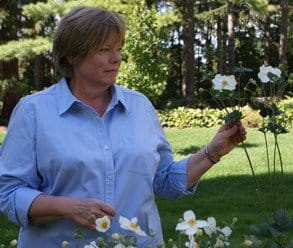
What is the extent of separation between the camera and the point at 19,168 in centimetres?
183

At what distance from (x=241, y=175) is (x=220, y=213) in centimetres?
275

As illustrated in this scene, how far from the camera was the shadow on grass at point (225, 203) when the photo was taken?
240 inches

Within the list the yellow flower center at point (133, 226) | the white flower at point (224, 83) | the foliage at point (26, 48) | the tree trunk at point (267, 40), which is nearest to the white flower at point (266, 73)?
the white flower at point (224, 83)

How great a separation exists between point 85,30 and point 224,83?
1.67 ft

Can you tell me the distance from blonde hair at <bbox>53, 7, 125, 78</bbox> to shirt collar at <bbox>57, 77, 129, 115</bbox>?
0.09 m

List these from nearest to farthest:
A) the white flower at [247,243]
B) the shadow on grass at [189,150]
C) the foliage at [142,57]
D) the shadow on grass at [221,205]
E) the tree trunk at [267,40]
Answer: the white flower at [247,243]
the shadow on grass at [221,205]
the shadow on grass at [189,150]
the foliage at [142,57]
the tree trunk at [267,40]

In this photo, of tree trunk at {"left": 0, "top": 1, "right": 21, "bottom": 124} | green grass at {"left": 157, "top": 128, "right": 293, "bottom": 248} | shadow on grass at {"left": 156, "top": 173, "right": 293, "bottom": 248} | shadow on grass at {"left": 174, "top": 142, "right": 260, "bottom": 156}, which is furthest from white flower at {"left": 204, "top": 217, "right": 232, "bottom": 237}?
tree trunk at {"left": 0, "top": 1, "right": 21, "bottom": 124}

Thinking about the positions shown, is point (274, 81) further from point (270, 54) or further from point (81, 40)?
point (270, 54)

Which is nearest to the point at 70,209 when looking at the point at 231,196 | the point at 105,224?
the point at 105,224

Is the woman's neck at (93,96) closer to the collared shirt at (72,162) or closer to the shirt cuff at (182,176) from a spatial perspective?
the collared shirt at (72,162)

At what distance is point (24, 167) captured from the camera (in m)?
1.83

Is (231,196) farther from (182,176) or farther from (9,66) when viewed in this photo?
(9,66)

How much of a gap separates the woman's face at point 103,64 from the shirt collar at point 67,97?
5 centimetres

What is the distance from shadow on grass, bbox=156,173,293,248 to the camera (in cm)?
609
